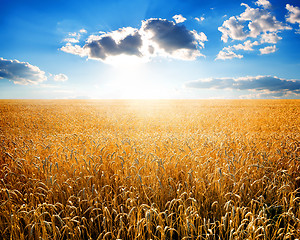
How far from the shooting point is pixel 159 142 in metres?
6.02

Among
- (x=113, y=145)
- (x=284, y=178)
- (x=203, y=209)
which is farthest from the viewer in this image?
(x=113, y=145)

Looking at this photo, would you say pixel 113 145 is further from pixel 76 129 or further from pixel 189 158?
pixel 76 129

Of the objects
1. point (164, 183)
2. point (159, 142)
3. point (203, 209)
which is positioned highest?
point (159, 142)

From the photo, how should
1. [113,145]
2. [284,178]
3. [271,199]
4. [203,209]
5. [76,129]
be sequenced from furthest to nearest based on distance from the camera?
[76,129]
[113,145]
[284,178]
[271,199]
[203,209]

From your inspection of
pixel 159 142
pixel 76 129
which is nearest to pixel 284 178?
pixel 159 142

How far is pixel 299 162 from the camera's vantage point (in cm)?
443

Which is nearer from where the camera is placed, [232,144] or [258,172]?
[258,172]

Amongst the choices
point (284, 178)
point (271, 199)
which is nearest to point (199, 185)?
point (271, 199)

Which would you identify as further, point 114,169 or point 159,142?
point 159,142

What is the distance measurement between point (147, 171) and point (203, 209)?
1.29m

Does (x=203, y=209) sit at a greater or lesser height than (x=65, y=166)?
lesser

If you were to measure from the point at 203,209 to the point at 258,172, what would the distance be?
163cm

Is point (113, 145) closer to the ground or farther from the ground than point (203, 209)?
farther from the ground

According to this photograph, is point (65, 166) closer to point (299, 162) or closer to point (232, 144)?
point (232, 144)
